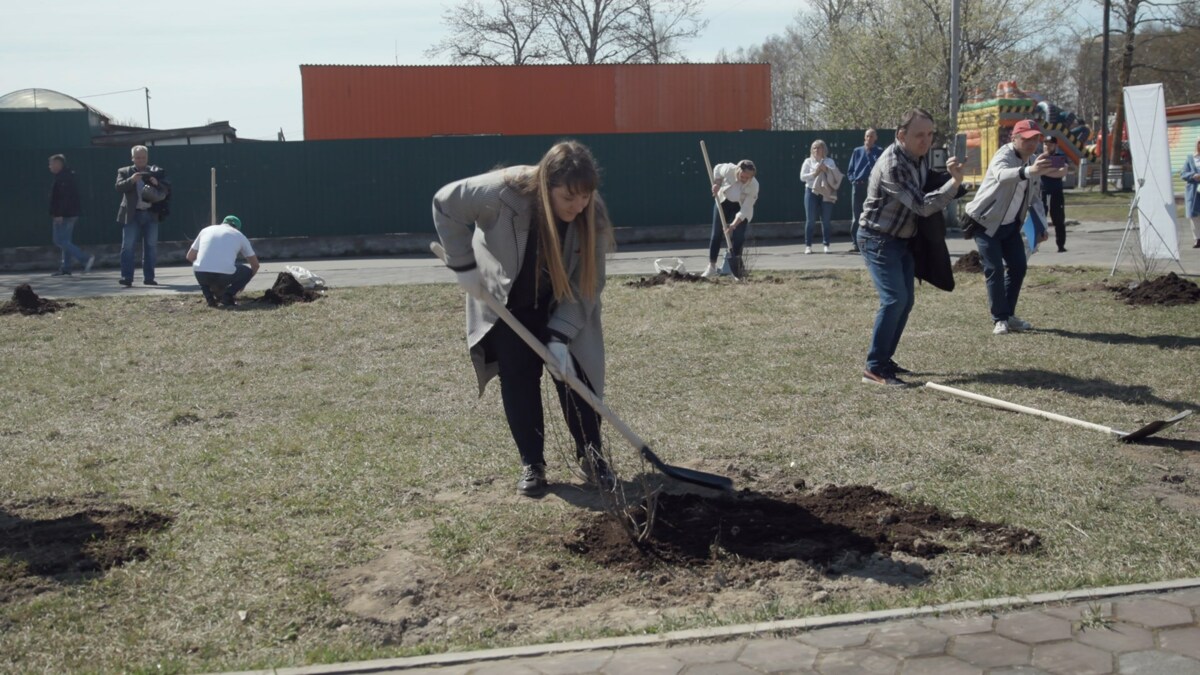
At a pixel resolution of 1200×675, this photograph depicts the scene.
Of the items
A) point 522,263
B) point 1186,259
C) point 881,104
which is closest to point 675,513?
point 522,263

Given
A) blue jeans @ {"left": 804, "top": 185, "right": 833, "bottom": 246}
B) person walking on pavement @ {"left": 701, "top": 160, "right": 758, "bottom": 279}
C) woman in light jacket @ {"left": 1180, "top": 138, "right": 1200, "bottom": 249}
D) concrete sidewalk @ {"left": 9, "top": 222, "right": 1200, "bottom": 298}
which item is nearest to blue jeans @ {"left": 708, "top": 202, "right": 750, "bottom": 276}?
person walking on pavement @ {"left": 701, "top": 160, "right": 758, "bottom": 279}

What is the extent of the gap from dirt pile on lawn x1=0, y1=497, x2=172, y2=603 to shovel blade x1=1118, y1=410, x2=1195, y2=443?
475 centimetres

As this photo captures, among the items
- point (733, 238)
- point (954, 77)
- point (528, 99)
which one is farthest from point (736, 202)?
point (528, 99)

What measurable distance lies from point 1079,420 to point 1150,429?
0.59m

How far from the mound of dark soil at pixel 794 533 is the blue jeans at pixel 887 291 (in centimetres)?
279

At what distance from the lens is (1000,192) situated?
909 centimetres

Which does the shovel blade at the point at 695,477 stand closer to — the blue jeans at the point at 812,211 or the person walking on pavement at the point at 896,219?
the person walking on pavement at the point at 896,219

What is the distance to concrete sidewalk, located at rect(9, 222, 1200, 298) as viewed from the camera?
1540 cm

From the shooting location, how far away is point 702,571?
4.35m

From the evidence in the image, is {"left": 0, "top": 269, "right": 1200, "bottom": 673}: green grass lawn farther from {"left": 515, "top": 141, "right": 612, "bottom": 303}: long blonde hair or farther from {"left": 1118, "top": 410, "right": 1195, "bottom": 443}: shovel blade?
{"left": 515, "top": 141, "right": 612, "bottom": 303}: long blonde hair

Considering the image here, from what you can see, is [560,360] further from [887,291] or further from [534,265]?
[887,291]

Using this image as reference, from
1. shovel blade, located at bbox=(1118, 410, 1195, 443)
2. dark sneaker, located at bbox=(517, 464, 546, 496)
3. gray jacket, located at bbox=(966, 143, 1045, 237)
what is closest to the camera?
dark sneaker, located at bbox=(517, 464, 546, 496)

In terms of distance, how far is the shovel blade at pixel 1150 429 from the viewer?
5762 mm

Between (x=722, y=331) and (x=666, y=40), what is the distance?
4479 cm
